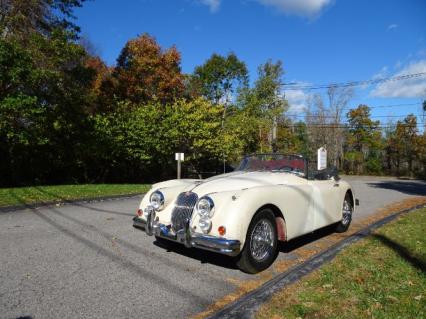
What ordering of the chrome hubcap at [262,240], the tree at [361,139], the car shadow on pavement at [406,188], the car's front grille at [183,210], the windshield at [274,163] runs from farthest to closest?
the tree at [361,139], the car shadow on pavement at [406,188], the windshield at [274,163], the car's front grille at [183,210], the chrome hubcap at [262,240]

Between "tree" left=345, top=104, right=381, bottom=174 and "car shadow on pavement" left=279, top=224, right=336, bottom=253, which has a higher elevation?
"tree" left=345, top=104, right=381, bottom=174

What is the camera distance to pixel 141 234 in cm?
684

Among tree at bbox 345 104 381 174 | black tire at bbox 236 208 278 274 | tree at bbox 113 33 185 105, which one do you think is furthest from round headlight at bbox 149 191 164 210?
tree at bbox 345 104 381 174

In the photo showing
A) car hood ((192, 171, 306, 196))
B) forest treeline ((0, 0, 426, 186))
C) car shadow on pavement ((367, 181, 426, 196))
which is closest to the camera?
car hood ((192, 171, 306, 196))

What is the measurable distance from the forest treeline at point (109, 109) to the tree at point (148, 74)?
0.08m

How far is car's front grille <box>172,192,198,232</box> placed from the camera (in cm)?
497

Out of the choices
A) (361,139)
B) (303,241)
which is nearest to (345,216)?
(303,241)

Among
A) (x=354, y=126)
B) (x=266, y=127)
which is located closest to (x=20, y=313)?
(x=266, y=127)

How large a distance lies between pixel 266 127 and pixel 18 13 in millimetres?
21501

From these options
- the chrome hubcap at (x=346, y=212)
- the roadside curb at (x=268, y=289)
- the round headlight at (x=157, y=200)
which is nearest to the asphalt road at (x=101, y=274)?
the roadside curb at (x=268, y=289)

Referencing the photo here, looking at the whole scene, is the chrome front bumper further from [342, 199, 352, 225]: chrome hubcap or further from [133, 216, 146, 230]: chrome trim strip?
[342, 199, 352, 225]: chrome hubcap

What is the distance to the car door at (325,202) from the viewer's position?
6082 millimetres

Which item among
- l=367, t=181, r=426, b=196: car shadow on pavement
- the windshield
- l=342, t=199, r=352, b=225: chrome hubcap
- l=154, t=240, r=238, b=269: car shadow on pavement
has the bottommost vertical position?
l=154, t=240, r=238, b=269: car shadow on pavement

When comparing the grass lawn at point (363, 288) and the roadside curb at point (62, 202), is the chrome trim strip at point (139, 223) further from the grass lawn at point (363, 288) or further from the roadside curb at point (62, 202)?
the roadside curb at point (62, 202)
